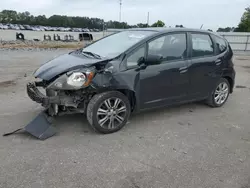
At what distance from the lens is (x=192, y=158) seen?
11.7 ft

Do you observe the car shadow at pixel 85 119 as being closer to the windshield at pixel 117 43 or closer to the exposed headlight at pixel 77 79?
the exposed headlight at pixel 77 79

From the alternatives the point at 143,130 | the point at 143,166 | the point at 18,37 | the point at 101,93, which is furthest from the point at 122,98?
the point at 18,37

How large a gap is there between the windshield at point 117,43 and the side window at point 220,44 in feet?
5.63

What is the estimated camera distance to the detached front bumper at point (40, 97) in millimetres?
4031

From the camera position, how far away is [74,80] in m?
3.95

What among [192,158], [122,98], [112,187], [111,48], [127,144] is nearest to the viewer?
[112,187]

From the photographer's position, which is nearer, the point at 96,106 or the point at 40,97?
the point at 96,106

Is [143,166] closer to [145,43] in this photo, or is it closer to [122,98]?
[122,98]

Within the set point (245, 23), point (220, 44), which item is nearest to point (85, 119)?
point (220, 44)

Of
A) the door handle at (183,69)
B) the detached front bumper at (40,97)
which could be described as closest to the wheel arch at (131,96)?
the detached front bumper at (40,97)

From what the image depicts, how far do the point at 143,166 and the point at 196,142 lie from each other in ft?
3.77

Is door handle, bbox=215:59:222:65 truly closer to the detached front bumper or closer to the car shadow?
the car shadow

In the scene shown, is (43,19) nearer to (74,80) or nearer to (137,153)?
(74,80)

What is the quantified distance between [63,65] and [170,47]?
1.94 m
